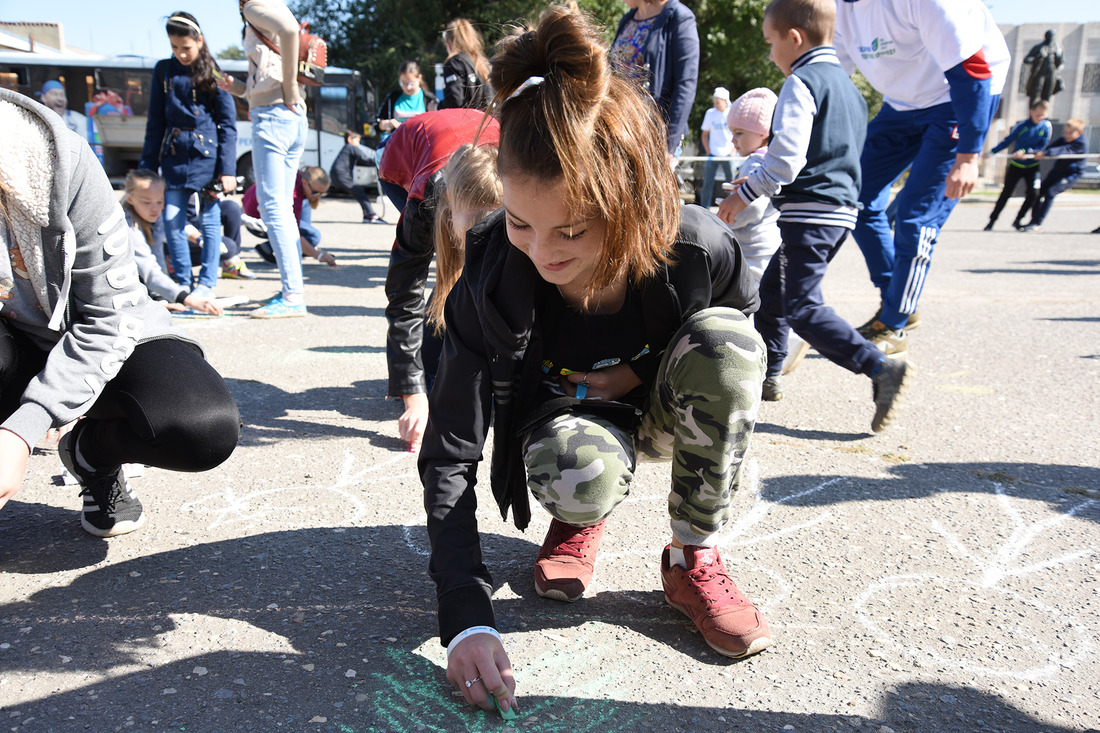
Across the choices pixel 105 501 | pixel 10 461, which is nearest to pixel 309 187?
pixel 105 501

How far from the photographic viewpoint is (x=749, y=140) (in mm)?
3713

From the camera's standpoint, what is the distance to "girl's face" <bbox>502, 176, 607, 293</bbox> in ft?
4.51

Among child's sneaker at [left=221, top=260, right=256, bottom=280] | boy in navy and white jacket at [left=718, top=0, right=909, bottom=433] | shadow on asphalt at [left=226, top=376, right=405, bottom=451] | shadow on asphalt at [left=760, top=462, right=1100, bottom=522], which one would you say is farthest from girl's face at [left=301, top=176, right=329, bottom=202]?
shadow on asphalt at [left=760, top=462, right=1100, bottom=522]

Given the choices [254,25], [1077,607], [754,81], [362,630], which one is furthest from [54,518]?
[754,81]

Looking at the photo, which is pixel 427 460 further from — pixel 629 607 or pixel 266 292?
pixel 266 292

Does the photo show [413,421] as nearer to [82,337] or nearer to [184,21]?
[82,337]

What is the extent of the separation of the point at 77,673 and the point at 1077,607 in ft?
6.74

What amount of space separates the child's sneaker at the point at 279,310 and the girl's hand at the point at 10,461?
349 centimetres

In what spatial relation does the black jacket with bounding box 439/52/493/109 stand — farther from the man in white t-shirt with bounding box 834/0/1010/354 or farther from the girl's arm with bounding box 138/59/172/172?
the man in white t-shirt with bounding box 834/0/1010/354

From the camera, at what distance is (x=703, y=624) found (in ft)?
5.48

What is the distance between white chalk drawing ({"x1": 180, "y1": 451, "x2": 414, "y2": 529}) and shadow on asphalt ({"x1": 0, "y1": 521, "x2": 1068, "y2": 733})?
13cm

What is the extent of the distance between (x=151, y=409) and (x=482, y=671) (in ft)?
3.20

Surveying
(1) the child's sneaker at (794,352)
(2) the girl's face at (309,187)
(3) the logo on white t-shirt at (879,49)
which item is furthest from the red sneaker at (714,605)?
(2) the girl's face at (309,187)

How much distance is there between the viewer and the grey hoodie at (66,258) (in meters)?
1.69
